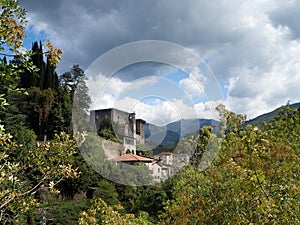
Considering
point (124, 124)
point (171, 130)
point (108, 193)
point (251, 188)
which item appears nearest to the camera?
point (251, 188)

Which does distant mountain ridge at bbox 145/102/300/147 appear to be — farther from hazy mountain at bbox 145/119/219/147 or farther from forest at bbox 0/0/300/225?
forest at bbox 0/0/300/225

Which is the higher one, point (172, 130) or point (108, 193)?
point (172, 130)

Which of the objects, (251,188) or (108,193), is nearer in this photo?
(251,188)

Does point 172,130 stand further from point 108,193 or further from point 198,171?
point 108,193

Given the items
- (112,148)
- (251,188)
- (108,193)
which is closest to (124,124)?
(112,148)

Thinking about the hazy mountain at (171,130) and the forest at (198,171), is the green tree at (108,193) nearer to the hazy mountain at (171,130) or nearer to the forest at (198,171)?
the forest at (198,171)

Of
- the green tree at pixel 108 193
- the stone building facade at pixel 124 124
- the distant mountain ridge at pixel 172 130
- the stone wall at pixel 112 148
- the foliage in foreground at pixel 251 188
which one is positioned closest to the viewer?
the foliage in foreground at pixel 251 188

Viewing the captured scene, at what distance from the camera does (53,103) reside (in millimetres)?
30828

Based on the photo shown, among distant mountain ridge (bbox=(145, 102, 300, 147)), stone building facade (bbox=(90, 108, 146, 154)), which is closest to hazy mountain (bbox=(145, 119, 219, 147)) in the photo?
distant mountain ridge (bbox=(145, 102, 300, 147))

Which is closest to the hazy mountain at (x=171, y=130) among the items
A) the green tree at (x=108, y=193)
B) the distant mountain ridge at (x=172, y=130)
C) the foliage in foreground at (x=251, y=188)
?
the distant mountain ridge at (x=172, y=130)

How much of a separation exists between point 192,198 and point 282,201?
1.87 meters

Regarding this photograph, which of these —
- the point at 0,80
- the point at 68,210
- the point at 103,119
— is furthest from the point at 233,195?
the point at 68,210

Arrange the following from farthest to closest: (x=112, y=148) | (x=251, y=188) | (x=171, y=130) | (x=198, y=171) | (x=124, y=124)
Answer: (x=112, y=148) < (x=124, y=124) < (x=171, y=130) < (x=198, y=171) < (x=251, y=188)

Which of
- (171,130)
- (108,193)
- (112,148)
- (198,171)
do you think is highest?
(171,130)
